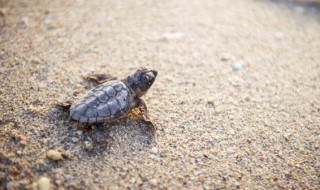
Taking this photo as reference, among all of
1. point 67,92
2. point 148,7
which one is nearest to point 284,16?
point 148,7

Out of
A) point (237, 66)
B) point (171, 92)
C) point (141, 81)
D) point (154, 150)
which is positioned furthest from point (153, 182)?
point (237, 66)

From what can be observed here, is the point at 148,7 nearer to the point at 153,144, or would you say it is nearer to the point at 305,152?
the point at 153,144

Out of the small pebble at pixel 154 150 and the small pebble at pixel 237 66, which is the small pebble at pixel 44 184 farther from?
the small pebble at pixel 237 66

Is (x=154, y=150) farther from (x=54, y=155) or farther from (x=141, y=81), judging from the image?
(x=54, y=155)

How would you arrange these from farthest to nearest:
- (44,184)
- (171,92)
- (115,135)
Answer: (171,92) → (115,135) → (44,184)

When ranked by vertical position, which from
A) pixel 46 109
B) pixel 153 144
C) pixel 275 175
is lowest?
pixel 275 175

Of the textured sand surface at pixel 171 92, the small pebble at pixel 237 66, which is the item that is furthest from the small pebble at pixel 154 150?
the small pebble at pixel 237 66

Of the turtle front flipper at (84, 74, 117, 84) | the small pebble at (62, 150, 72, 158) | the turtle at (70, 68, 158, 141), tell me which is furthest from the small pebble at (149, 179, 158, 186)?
the turtle front flipper at (84, 74, 117, 84)

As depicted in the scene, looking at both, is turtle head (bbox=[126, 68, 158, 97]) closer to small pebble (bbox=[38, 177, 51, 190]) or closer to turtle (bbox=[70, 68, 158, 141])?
turtle (bbox=[70, 68, 158, 141])
